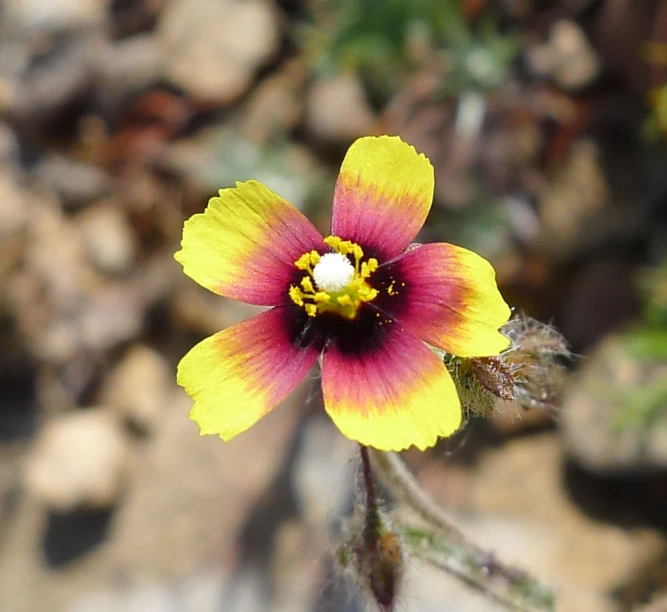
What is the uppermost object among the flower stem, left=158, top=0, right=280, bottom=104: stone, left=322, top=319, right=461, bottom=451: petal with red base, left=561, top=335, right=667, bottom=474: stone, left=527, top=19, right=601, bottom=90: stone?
left=322, top=319, right=461, bottom=451: petal with red base

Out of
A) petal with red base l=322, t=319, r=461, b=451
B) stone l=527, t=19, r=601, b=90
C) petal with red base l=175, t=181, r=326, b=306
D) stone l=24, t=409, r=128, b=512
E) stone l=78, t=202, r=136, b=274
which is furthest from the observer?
stone l=78, t=202, r=136, b=274

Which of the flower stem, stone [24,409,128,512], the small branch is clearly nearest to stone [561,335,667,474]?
the small branch

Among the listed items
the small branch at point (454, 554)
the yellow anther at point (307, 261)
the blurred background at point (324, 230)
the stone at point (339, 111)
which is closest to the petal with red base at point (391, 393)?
the yellow anther at point (307, 261)

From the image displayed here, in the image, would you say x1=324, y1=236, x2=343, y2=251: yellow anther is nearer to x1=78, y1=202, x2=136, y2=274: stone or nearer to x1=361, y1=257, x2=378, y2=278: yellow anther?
x1=361, y1=257, x2=378, y2=278: yellow anther

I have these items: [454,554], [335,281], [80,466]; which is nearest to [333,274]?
[335,281]

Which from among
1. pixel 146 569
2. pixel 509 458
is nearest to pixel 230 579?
pixel 146 569

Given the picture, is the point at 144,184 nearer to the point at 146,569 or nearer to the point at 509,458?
the point at 146,569

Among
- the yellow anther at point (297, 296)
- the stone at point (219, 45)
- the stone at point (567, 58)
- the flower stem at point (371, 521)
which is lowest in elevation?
the stone at point (567, 58)

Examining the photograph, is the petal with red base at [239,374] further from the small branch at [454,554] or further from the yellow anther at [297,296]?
the small branch at [454,554]
